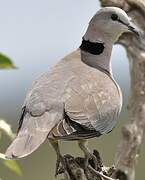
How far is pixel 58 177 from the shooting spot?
18.2ft

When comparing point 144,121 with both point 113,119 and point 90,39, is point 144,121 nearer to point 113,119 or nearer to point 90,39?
point 113,119

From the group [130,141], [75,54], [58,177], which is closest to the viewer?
[130,141]

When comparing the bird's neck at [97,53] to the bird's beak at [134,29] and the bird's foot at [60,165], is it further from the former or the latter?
the bird's foot at [60,165]

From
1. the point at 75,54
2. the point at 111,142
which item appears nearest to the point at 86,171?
the point at 75,54

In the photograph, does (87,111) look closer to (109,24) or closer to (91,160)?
(91,160)

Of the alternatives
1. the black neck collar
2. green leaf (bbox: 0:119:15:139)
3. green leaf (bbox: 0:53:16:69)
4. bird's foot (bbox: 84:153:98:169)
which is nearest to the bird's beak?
the black neck collar

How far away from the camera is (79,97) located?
5434 millimetres

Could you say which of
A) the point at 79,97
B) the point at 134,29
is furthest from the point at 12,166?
the point at 134,29

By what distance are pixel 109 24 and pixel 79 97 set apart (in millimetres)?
779

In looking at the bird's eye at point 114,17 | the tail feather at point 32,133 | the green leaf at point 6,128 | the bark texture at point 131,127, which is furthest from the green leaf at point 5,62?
the bird's eye at point 114,17

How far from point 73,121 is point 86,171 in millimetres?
278

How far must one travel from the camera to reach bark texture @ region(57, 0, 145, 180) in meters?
5.06

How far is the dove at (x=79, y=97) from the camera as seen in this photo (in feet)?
17.0

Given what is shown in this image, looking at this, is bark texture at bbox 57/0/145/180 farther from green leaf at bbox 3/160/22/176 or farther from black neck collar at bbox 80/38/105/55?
green leaf at bbox 3/160/22/176
